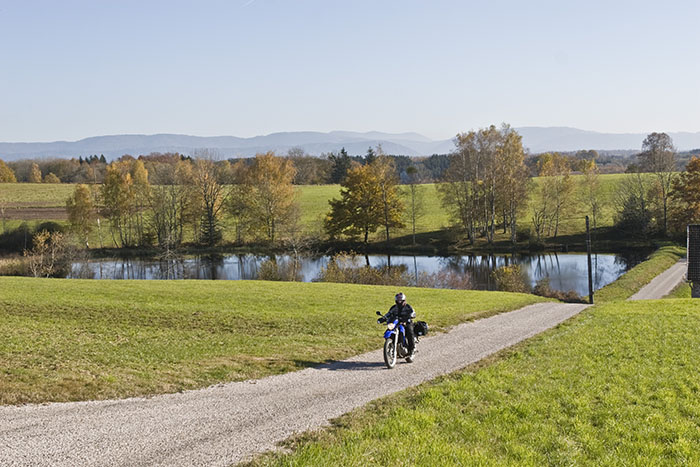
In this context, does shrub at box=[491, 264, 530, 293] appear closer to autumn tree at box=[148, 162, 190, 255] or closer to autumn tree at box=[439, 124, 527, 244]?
autumn tree at box=[439, 124, 527, 244]

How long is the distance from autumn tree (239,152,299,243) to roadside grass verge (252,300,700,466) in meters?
67.2

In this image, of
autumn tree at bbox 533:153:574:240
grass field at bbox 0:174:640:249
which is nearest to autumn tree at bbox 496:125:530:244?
grass field at bbox 0:174:640:249

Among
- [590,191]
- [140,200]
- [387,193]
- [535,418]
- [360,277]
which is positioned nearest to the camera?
[535,418]

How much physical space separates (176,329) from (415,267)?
48911 mm

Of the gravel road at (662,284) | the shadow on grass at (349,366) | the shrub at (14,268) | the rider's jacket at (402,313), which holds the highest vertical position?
the rider's jacket at (402,313)

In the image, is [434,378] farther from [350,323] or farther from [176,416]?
[350,323]

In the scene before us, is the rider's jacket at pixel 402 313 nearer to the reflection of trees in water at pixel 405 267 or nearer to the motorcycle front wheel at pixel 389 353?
the motorcycle front wheel at pixel 389 353

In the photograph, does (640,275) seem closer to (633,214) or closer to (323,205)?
(633,214)

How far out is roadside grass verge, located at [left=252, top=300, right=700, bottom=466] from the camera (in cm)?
961

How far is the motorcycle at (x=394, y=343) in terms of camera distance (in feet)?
56.6

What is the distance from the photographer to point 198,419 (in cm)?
1170

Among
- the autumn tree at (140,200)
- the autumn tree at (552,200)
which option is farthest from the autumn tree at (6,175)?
the autumn tree at (552,200)

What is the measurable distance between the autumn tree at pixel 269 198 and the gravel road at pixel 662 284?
45.4 m

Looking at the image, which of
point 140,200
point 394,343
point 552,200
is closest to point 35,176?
point 140,200
